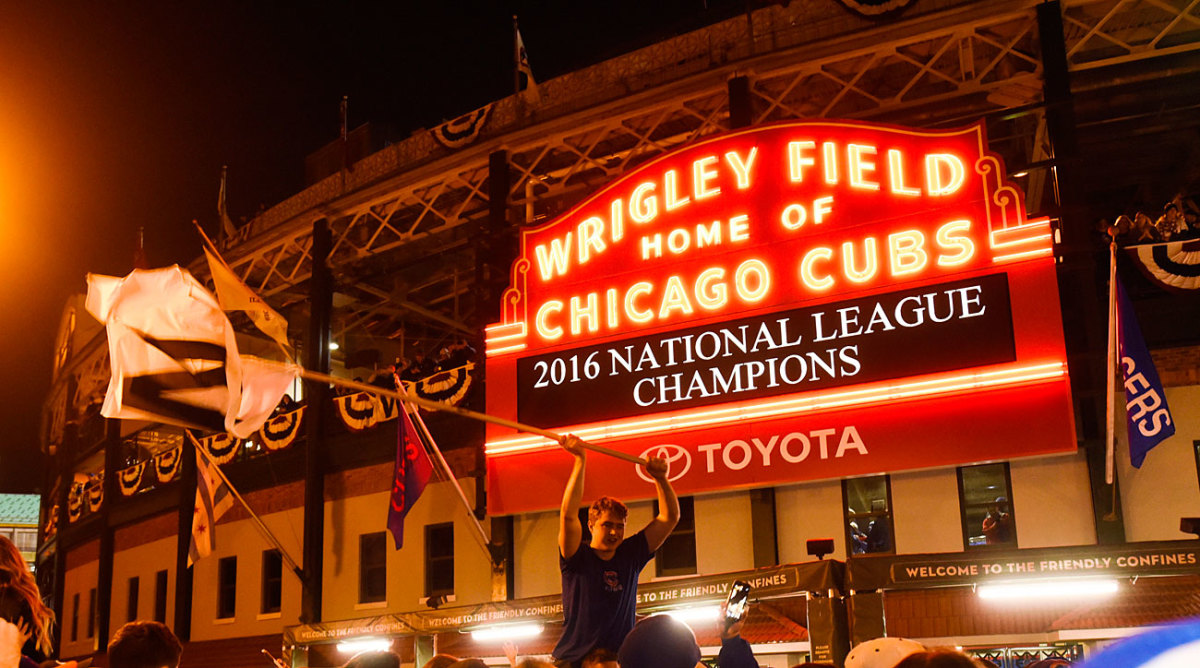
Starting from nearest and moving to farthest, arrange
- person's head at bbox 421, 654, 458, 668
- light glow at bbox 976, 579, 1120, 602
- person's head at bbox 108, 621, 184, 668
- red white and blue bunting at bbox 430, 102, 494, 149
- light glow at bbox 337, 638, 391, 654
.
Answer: person's head at bbox 108, 621, 184, 668 → person's head at bbox 421, 654, 458, 668 → light glow at bbox 976, 579, 1120, 602 → light glow at bbox 337, 638, 391, 654 → red white and blue bunting at bbox 430, 102, 494, 149

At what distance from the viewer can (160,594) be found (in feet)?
90.0

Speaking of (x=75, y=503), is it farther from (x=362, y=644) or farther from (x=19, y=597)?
(x=19, y=597)

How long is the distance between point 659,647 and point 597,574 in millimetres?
1949

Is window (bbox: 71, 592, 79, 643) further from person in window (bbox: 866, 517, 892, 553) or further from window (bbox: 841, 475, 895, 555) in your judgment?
person in window (bbox: 866, 517, 892, 553)

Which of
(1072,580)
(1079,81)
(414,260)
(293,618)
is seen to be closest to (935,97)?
(1079,81)

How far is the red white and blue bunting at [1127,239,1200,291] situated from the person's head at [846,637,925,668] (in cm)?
1215

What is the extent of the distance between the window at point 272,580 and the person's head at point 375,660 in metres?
19.5

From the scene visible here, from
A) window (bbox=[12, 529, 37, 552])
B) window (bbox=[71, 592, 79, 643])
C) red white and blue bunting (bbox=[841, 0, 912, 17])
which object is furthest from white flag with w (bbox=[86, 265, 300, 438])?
window (bbox=[12, 529, 37, 552])

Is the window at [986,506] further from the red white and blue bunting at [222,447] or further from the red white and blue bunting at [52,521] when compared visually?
the red white and blue bunting at [52,521]

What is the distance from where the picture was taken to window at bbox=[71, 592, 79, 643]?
33.7 m

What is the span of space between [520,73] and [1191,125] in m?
11.8

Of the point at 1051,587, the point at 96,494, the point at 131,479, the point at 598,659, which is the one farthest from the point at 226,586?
the point at 598,659

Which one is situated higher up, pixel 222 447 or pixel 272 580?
pixel 222 447

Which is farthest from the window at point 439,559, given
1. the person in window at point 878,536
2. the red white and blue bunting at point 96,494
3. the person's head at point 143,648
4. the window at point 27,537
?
the window at point 27,537
